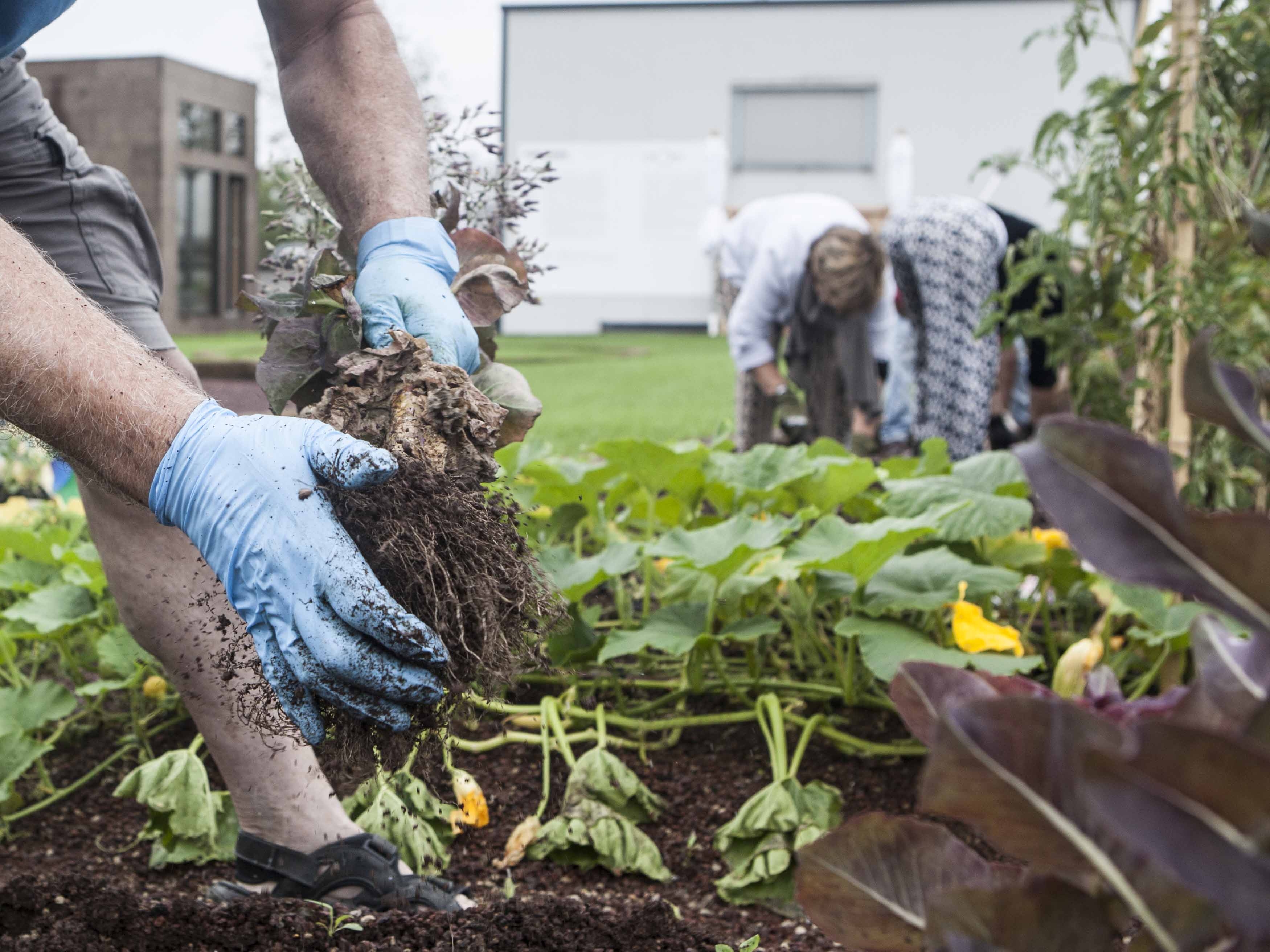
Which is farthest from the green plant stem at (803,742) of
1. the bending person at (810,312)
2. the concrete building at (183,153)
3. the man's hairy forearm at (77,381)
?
the concrete building at (183,153)

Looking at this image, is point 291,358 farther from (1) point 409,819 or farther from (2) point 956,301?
(2) point 956,301

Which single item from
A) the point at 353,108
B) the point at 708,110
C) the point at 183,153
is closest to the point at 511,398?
the point at 353,108

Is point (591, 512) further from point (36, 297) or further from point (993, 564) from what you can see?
point (36, 297)

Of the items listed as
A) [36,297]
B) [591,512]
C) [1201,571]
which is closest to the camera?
[1201,571]

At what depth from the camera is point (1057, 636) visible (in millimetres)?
2484

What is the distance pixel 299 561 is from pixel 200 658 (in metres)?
0.58

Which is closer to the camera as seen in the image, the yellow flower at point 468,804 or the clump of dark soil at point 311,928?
the clump of dark soil at point 311,928

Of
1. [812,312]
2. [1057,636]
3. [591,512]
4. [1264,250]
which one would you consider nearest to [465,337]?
[1264,250]

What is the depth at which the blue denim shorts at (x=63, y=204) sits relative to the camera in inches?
65.0

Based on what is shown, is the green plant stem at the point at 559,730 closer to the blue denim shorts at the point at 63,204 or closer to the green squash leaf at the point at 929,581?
the green squash leaf at the point at 929,581

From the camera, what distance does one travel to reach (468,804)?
1742 millimetres

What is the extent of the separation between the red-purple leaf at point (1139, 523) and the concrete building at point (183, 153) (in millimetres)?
16718

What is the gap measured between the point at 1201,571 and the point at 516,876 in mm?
1410

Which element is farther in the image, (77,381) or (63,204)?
(63,204)
